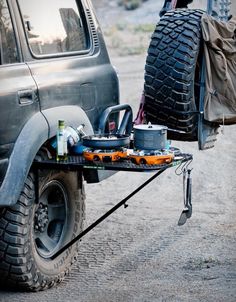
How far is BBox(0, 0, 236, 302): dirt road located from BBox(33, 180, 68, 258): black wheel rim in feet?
0.98

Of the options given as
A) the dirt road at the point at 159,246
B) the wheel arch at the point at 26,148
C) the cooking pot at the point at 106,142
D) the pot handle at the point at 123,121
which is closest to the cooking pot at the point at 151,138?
the cooking pot at the point at 106,142

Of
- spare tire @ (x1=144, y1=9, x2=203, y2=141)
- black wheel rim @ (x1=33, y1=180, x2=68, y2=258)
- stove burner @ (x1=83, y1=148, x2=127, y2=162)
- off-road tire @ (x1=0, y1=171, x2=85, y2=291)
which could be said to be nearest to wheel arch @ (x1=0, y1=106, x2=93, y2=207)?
off-road tire @ (x1=0, y1=171, x2=85, y2=291)

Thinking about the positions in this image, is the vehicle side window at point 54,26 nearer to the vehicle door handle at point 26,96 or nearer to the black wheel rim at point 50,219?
the vehicle door handle at point 26,96

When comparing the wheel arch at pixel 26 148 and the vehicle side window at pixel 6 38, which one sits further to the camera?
the vehicle side window at pixel 6 38

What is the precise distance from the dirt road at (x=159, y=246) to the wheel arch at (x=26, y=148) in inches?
32.0

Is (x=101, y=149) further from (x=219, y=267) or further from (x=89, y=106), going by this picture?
(x=219, y=267)

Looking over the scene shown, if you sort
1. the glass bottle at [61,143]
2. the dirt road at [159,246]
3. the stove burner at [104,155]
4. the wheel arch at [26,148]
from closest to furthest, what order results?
the wheel arch at [26,148], the stove burner at [104,155], the glass bottle at [61,143], the dirt road at [159,246]

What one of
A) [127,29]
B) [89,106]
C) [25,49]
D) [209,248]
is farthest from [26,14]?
[127,29]

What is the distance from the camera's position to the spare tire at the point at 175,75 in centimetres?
639

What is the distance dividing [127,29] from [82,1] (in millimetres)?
25087

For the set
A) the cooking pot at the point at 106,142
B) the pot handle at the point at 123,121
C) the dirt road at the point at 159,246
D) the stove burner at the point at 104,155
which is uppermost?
the cooking pot at the point at 106,142

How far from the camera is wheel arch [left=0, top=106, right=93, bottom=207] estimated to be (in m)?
5.15

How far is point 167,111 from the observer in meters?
6.58

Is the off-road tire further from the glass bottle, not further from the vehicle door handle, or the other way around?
the vehicle door handle
